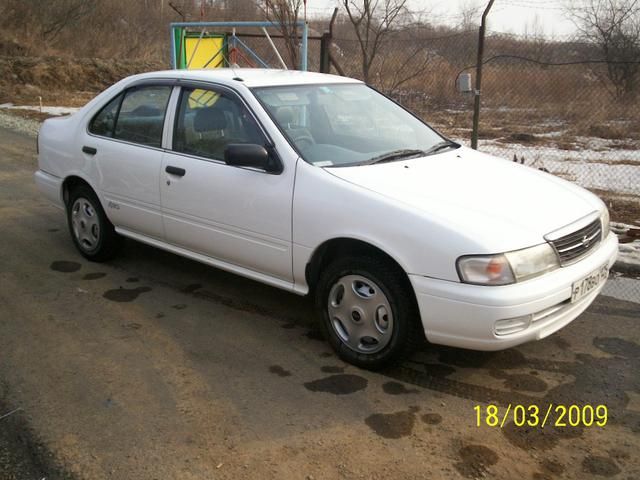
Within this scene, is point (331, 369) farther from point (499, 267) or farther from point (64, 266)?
point (64, 266)

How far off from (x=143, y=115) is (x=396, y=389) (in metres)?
2.89

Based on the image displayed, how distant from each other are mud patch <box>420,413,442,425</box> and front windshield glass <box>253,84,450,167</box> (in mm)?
1573

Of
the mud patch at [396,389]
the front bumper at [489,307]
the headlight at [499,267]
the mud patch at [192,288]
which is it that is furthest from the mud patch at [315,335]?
the headlight at [499,267]

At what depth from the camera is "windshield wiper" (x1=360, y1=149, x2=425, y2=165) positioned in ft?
13.5

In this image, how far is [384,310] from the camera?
11.9ft

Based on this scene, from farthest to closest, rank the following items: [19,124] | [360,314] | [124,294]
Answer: [19,124] < [124,294] < [360,314]

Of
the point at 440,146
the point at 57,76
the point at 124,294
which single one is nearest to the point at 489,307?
the point at 440,146

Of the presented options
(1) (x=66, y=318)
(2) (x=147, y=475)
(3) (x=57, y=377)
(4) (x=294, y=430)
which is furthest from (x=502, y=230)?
(1) (x=66, y=318)

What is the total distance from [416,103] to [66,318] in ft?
43.3

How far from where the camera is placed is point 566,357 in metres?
3.94

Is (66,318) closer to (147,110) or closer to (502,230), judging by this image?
(147,110)

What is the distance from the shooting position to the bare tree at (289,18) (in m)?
9.76

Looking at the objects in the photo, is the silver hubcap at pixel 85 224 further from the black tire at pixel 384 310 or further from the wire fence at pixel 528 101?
the wire fence at pixel 528 101
